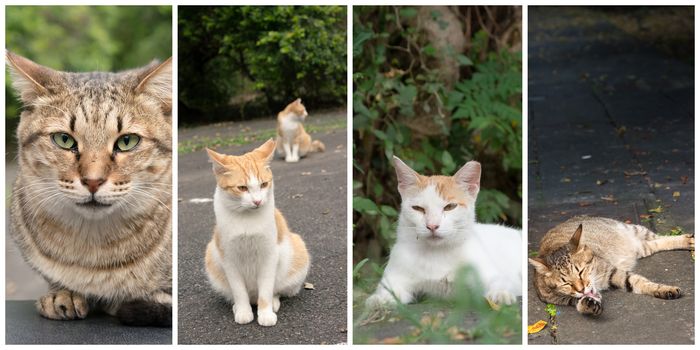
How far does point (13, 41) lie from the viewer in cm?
292

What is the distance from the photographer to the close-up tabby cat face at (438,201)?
280 centimetres

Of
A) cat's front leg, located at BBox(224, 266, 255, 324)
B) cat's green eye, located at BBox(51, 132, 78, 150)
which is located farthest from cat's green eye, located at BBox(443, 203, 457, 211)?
cat's green eye, located at BBox(51, 132, 78, 150)

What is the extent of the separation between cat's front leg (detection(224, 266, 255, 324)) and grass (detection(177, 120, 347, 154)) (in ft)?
1.46

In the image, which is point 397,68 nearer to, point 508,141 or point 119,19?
point 508,141

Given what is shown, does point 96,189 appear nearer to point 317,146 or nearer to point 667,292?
point 317,146

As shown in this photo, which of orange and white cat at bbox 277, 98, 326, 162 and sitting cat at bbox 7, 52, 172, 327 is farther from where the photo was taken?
orange and white cat at bbox 277, 98, 326, 162

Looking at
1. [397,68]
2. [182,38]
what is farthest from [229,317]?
[397,68]

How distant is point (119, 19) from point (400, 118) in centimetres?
114

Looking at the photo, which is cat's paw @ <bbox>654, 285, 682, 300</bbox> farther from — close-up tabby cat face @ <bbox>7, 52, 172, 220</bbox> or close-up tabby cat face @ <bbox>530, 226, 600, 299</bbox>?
close-up tabby cat face @ <bbox>7, 52, 172, 220</bbox>

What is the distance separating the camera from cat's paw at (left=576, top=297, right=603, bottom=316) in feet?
9.20

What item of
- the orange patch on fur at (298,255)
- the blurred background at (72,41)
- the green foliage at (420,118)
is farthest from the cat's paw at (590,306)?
the blurred background at (72,41)

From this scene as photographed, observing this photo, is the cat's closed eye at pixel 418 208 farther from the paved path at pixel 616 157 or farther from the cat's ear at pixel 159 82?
the cat's ear at pixel 159 82

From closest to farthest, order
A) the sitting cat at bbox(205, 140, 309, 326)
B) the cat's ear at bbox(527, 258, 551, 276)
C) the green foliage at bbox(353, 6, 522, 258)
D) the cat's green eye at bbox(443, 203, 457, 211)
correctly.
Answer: the sitting cat at bbox(205, 140, 309, 326), the cat's green eye at bbox(443, 203, 457, 211), the cat's ear at bbox(527, 258, 551, 276), the green foliage at bbox(353, 6, 522, 258)

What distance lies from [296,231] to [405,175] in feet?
1.42
